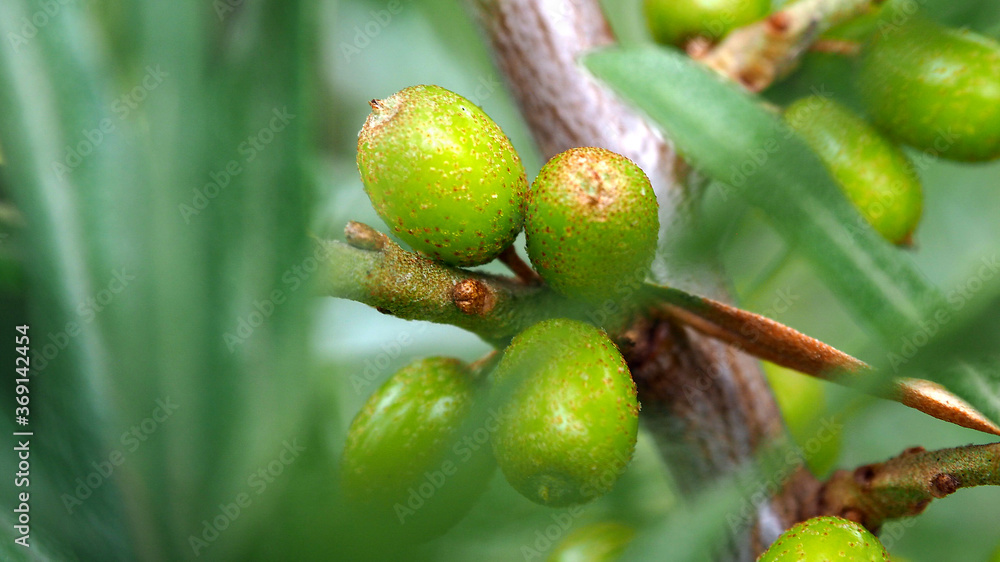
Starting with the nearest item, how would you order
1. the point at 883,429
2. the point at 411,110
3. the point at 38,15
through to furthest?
the point at 38,15 < the point at 411,110 < the point at 883,429

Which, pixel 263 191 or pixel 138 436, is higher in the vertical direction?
pixel 263 191

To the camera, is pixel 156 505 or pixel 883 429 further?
pixel 883 429

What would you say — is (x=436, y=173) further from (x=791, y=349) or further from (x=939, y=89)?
(x=939, y=89)

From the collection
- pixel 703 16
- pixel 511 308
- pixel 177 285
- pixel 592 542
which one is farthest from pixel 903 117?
pixel 177 285

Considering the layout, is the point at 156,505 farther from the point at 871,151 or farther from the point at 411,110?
the point at 871,151

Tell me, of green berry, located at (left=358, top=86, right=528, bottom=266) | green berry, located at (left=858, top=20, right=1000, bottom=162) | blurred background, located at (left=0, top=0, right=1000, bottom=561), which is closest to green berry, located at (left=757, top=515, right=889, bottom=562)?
blurred background, located at (left=0, top=0, right=1000, bottom=561)

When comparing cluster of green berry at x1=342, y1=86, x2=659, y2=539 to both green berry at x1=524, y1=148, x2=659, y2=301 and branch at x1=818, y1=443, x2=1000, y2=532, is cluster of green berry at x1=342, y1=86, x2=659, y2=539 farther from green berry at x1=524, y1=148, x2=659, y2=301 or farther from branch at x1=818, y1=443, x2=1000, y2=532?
branch at x1=818, y1=443, x2=1000, y2=532

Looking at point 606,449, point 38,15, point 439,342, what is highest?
point 38,15

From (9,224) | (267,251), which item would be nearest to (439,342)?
(9,224)
